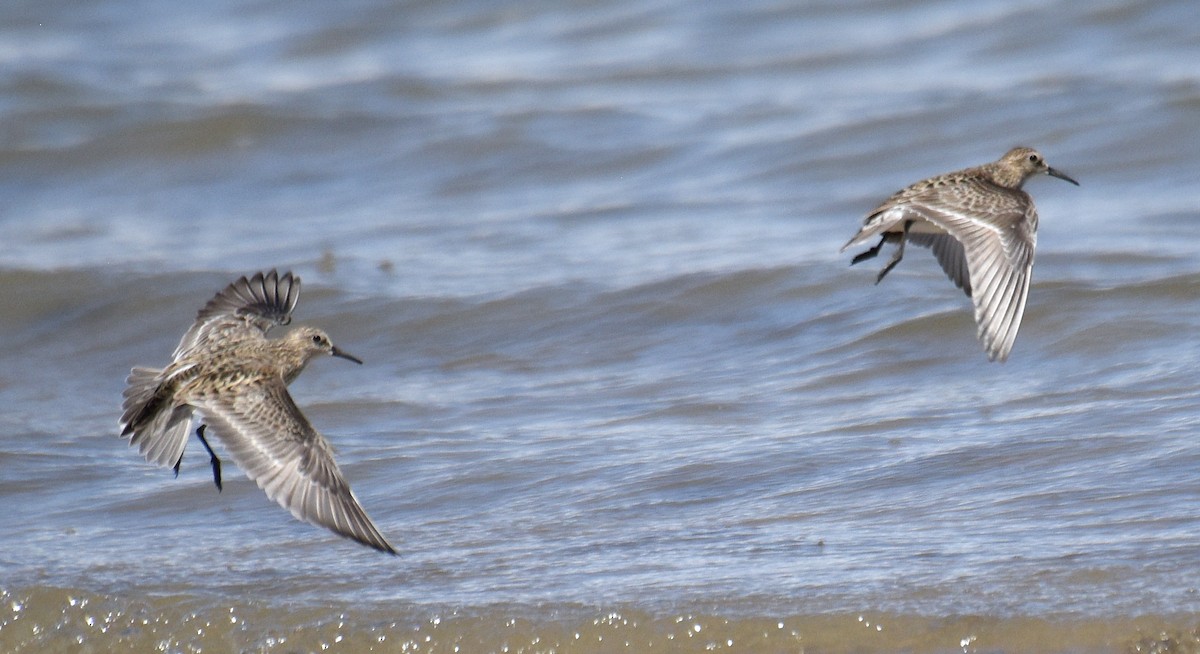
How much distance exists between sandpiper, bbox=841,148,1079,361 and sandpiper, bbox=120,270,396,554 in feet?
6.65

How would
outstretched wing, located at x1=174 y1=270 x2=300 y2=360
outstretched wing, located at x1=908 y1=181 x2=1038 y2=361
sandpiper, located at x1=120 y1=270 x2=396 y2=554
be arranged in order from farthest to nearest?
outstretched wing, located at x1=174 y1=270 x2=300 y2=360
outstretched wing, located at x1=908 y1=181 x2=1038 y2=361
sandpiper, located at x1=120 y1=270 x2=396 y2=554

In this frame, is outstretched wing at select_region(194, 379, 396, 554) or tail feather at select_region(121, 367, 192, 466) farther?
tail feather at select_region(121, 367, 192, 466)

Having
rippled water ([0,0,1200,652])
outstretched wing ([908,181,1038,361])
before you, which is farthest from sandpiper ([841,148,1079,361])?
rippled water ([0,0,1200,652])

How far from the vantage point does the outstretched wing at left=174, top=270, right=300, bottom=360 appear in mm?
5961

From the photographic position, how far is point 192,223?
36.0 feet

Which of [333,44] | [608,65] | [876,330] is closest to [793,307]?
[876,330]

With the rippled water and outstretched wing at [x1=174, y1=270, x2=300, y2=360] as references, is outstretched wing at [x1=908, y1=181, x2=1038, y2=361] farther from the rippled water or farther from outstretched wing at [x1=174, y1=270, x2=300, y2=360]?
outstretched wing at [x1=174, y1=270, x2=300, y2=360]

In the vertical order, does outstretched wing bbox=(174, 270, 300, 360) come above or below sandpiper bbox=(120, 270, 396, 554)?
above

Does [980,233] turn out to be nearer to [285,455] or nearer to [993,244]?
[993,244]

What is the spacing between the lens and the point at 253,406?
5.09 metres

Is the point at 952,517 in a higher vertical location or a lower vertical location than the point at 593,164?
lower

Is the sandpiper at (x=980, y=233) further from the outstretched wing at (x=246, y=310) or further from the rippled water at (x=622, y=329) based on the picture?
the outstretched wing at (x=246, y=310)

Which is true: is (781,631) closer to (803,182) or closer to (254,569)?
(254,569)

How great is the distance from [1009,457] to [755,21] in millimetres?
9679
